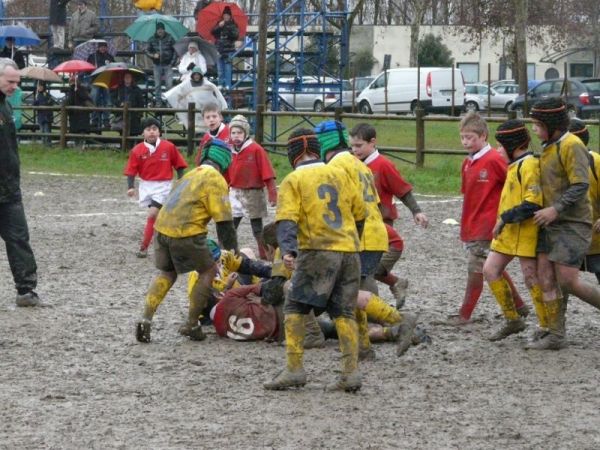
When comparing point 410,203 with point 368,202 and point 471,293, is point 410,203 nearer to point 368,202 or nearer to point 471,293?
point 471,293

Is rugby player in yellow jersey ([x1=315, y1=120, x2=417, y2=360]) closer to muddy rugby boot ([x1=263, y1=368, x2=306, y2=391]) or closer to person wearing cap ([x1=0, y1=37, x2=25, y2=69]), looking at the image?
muddy rugby boot ([x1=263, y1=368, x2=306, y2=391])

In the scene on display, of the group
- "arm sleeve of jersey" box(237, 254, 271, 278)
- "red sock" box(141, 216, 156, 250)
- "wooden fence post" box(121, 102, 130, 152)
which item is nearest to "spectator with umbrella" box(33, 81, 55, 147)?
"wooden fence post" box(121, 102, 130, 152)

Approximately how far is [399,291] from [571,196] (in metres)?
2.34

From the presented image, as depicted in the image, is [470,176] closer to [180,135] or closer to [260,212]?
[260,212]

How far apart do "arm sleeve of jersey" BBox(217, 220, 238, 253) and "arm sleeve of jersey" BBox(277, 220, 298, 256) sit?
A: 1.39 metres

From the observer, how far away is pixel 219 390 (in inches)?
290

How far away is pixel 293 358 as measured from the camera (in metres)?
7.35

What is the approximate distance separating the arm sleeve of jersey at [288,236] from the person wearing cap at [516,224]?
1.77 metres

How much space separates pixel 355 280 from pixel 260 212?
514cm

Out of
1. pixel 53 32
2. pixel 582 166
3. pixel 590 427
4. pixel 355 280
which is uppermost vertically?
pixel 53 32

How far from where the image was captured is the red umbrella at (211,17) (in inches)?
1047

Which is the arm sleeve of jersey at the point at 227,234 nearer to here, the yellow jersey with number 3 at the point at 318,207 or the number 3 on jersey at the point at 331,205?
the yellow jersey with number 3 at the point at 318,207

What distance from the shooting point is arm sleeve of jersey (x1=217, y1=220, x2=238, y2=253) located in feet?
28.1

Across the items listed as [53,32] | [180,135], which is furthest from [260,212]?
[53,32]
